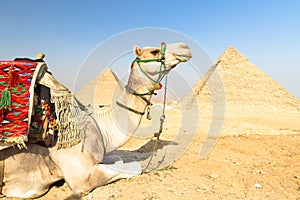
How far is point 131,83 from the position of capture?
312 centimetres


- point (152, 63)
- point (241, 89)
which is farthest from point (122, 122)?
point (241, 89)

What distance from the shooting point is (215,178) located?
3.88 meters

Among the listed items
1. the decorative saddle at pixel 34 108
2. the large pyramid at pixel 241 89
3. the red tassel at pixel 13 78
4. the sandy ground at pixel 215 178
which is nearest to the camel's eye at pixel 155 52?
the decorative saddle at pixel 34 108

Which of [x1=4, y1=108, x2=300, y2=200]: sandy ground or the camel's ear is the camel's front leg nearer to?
[x1=4, y1=108, x2=300, y2=200]: sandy ground

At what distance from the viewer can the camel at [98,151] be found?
2.82 meters

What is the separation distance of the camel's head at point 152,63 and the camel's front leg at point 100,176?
39.3 inches

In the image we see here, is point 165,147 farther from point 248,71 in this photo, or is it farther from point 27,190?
point 248,71

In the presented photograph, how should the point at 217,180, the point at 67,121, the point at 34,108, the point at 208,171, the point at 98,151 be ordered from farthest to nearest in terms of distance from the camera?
1. the point at 208,171
2. the point at 217,180
3. the point at 98,151
4. the point at 67,121
5. the point at 34,108

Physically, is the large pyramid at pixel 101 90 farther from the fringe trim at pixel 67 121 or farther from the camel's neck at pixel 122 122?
the fringe trim at pixel 67 121

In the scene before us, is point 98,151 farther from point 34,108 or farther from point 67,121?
point 34,108

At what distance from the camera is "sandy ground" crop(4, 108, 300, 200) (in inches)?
126

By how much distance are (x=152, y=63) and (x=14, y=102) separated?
154 cm

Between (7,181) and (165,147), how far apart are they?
13.2ft

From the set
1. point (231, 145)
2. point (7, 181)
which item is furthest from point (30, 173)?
point (231, 145)
